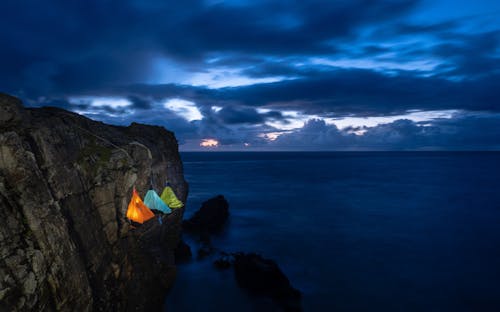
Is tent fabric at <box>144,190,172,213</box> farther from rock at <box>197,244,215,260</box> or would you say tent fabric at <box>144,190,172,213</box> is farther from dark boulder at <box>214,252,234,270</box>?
rock at <box>197,244,215,260</box>

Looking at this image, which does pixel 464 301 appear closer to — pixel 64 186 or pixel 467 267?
Result: pixel 467 267

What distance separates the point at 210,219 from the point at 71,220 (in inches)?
1253

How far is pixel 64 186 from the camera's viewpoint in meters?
11.8

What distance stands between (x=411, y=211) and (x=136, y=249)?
184 feet

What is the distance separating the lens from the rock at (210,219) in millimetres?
40812

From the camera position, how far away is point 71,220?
1163 cm

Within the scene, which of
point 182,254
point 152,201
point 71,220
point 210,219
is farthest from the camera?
point 210,219

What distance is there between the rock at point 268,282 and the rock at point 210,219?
49.7 ft

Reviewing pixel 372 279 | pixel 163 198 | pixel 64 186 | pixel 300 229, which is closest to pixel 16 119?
pixel 64 186

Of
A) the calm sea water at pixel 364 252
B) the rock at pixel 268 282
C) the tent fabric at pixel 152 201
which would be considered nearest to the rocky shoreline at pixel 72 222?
the tent fabric at pixel 152 201

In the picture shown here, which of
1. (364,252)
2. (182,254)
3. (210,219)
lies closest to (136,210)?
(182,254)

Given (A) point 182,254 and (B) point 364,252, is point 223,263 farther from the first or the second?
(B) point 364,252

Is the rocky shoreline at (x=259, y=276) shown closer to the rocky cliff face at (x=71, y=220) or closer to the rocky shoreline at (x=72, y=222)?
the rocky shoreline at (x=72, y=222)

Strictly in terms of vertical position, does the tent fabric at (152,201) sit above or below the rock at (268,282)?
above
